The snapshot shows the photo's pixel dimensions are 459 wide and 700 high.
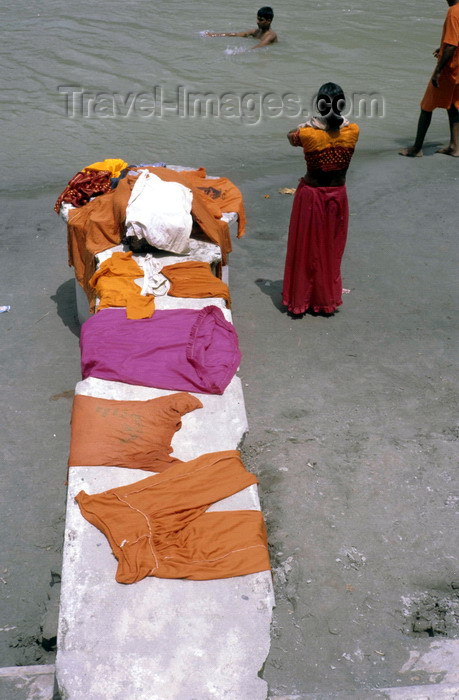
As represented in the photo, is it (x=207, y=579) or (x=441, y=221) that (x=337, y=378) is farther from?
(x=441, y=221)

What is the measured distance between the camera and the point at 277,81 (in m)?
11.7

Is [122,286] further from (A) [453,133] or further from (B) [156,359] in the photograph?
Answer: (A) [453,133]

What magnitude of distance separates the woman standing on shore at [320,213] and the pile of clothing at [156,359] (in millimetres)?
580

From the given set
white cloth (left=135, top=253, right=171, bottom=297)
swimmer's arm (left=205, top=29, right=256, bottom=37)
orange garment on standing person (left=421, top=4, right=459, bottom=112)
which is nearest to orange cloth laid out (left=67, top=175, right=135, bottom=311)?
white cloth (left=135, top=253, right=171, bottom=297)

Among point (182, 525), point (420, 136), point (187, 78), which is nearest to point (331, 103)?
point (182, 525)

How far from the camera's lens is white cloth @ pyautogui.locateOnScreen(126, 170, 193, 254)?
524 cm

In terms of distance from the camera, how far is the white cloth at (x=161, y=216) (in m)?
5.24

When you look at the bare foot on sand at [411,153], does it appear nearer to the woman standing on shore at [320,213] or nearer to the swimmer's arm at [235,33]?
the woman standing on shore at [320,213]

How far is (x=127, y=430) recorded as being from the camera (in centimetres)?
386

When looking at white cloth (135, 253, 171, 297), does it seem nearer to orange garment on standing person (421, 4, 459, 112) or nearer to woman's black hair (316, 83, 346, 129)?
woman's black hair (316, 83, 346, 129)

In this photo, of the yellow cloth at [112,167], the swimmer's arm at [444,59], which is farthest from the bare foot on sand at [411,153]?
the yellow cloth at [112,167]

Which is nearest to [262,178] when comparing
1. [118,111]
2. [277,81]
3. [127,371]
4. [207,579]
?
[118,111]

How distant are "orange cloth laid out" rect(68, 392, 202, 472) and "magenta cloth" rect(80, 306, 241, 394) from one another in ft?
0.67

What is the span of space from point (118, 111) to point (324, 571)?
27.6ft
